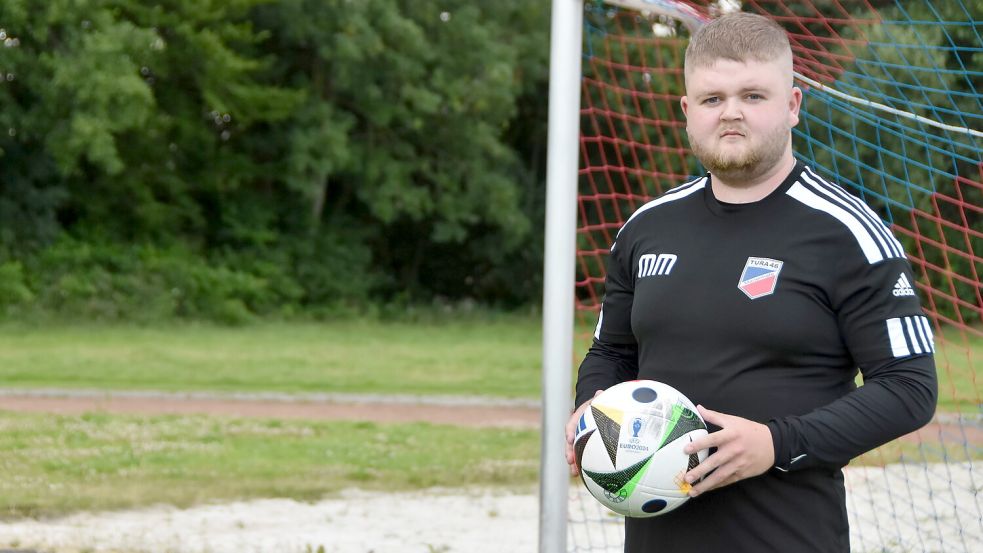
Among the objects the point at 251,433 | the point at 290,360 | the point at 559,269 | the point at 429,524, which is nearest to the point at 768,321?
the point at 559,269

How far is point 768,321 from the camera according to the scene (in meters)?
2.10

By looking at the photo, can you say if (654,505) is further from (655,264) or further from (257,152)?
(257,152)

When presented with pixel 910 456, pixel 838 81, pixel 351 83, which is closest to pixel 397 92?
pixel 351 83

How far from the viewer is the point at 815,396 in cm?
213

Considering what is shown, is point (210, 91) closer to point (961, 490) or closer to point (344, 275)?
point (344, 275)

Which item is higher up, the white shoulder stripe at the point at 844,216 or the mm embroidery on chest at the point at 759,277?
the white shoulder stripe at the point at 844,216

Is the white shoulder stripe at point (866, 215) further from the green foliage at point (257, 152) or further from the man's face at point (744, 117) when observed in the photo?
the green foliage at point (257, 152)

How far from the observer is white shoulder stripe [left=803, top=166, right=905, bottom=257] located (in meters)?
2.10

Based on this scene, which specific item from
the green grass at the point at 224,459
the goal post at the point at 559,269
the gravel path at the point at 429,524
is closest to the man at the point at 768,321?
the goal post at the point at 559,269

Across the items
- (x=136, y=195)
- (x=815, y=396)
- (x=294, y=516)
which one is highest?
(x=136, y=195)

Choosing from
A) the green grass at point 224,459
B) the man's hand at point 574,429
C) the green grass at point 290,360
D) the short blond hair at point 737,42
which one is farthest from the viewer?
the green grass at point 290,360

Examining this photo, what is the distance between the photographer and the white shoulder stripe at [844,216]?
2.07 meters

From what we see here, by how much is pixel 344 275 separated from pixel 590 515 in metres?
18.5

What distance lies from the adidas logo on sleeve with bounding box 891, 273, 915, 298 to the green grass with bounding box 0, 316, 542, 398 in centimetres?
979
